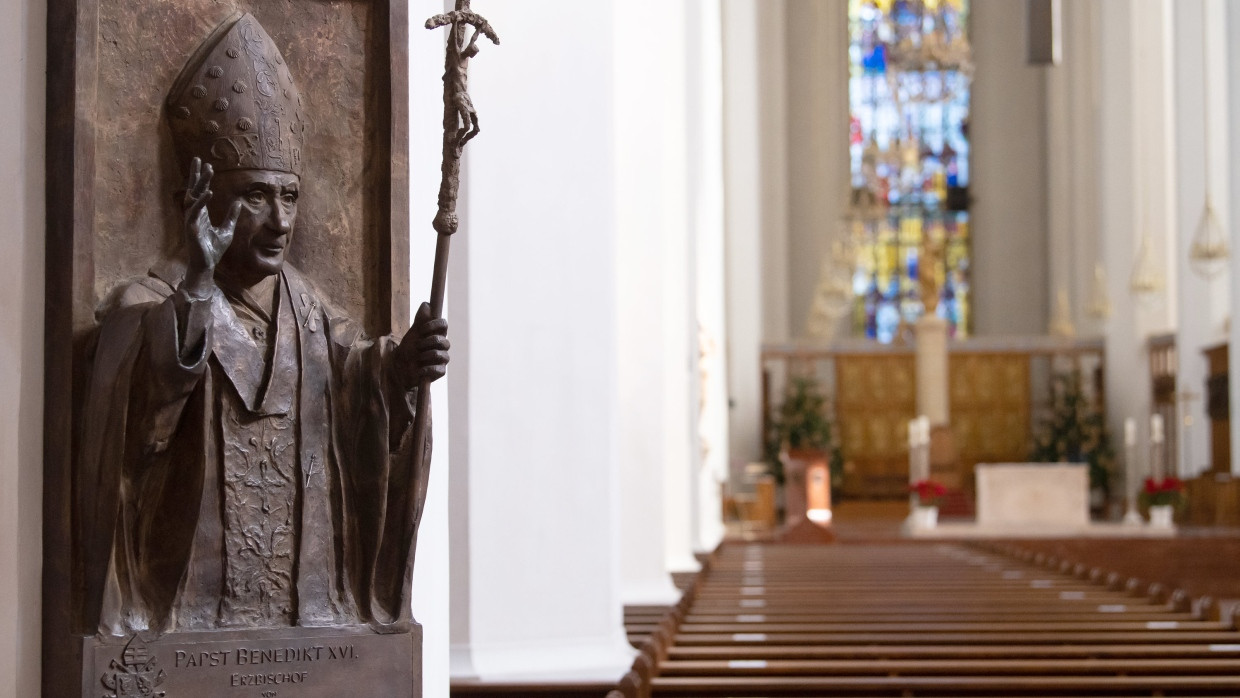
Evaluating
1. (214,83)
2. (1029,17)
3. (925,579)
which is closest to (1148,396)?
(925,579)

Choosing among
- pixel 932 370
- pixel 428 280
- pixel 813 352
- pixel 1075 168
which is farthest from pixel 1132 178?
pixel 428 280

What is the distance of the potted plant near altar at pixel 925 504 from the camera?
18.3 m

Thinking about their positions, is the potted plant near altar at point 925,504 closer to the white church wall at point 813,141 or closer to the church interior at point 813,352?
the church interior at point 813,352

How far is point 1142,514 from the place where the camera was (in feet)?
67.8

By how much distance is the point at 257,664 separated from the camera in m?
2.62

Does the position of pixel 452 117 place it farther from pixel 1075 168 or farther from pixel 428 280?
pixel 1075 168

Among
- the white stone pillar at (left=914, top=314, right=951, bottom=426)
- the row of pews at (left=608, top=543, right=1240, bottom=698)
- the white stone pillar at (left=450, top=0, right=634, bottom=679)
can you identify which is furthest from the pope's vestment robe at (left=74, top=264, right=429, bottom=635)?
the white stone pillar at (left=914, top=314, right=951, bottom=426)

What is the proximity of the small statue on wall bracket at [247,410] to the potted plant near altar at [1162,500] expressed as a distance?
16428 millimetres

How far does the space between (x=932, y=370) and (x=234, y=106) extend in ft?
69.8

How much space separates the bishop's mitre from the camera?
8.50ft

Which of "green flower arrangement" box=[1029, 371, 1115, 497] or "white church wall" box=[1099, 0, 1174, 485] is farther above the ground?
"white church wall" box=[1099, 0, 1174, 485]

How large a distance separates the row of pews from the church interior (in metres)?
0.03

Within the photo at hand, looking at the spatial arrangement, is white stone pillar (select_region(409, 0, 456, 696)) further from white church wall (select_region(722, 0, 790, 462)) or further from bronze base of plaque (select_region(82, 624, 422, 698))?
white church wall (select_region(722, 0, 790, 462))

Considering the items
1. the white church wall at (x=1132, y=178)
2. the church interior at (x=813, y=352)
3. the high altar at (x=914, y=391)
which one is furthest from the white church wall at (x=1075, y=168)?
the high altar at (x=914, y=391)
